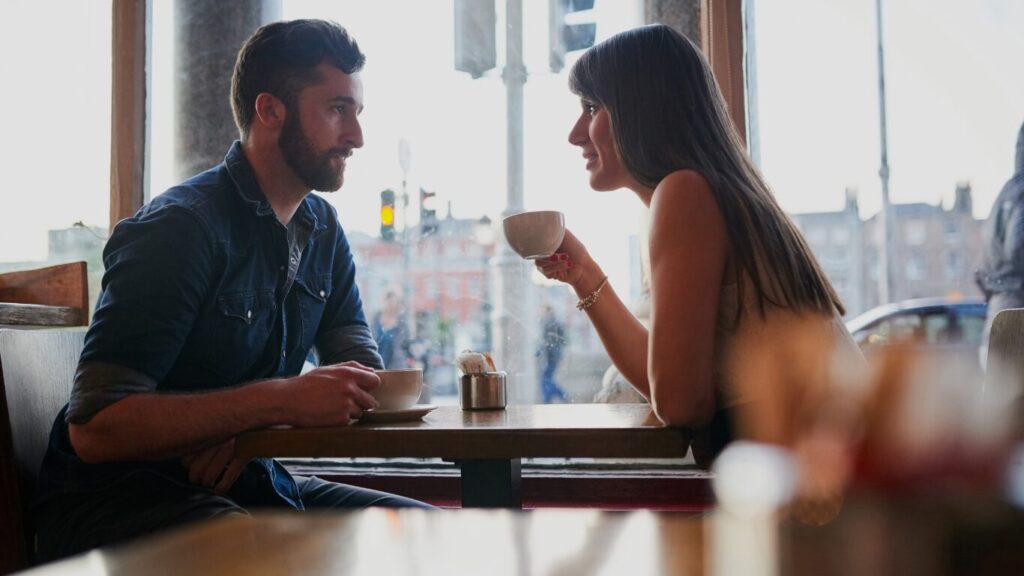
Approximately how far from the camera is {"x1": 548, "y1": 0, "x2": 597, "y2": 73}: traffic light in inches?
121

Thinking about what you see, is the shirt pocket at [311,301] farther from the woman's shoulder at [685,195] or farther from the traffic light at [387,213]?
the traffic light at [387,213]

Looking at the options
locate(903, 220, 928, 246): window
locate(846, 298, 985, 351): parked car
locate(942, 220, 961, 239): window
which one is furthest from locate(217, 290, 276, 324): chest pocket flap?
locate(942, 220, 961, 239): window

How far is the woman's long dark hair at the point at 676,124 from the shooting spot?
149 centimetres

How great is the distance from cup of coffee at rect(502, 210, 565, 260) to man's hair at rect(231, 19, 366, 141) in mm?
649

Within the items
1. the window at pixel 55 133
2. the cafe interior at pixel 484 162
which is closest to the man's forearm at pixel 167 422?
the cafe interior at pixel 484 162

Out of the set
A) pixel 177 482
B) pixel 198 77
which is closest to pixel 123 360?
pixel 177 482

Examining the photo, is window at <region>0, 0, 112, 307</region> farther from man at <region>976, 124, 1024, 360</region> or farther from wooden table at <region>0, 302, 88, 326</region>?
man at <region>976, 124, 1024, 360</region>

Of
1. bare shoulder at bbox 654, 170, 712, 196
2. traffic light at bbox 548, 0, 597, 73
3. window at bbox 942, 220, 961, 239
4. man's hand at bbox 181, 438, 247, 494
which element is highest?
traffic light at bbox 548, 0, 597, 73

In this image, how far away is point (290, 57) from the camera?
193cm

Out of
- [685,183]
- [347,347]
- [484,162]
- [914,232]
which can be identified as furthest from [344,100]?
[914,232]

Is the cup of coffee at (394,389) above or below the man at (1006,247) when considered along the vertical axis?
below

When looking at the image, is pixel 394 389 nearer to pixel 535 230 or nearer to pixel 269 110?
pixel 535 230

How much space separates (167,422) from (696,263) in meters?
0.87

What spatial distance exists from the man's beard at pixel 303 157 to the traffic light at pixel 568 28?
53.5 inches
